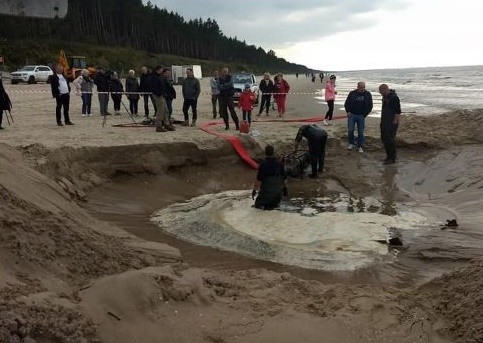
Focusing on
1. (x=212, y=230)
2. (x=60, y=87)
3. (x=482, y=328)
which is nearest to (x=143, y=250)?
(x=212, y=230)

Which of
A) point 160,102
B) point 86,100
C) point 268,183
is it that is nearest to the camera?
point 268,183

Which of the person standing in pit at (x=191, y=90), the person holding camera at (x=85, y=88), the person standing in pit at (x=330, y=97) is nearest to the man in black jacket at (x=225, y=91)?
the person standing in pit at (x=191, y=90)

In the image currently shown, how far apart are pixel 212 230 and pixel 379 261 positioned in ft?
7.90

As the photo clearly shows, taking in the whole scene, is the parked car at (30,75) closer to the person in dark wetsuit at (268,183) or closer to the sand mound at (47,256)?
the person in dark wetsuit at (268,183)

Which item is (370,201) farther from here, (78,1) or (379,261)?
(78,1)

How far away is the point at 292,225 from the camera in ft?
22.9

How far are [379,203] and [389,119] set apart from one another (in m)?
3.09

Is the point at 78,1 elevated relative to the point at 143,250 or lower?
elevated

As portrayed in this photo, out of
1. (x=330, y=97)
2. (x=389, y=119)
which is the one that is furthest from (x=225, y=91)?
(x=389, y=119)

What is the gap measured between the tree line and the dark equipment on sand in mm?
49637

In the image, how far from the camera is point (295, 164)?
1034 centimetres

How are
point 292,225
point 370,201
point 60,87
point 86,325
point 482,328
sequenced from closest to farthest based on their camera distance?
point 86,325 → point 482,328 → point 292,225 → point 370,201 → point 60,87

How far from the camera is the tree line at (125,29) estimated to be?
65.7 meters

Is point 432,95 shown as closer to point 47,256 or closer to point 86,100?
point 86,100
